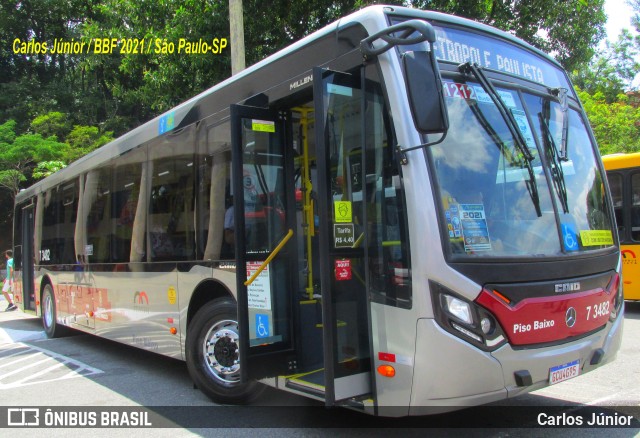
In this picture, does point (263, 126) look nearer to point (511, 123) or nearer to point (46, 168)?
point (511, 123)

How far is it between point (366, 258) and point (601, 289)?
1865 mm

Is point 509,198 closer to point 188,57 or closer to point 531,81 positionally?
point 531,81

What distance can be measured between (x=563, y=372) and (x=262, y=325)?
7.57 feet

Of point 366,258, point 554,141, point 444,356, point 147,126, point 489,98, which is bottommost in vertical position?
point 444,356

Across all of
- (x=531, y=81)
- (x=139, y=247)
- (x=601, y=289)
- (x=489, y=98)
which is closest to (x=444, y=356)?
(x=601, y=289)

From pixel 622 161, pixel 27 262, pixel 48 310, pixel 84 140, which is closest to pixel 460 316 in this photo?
pixel 622 161

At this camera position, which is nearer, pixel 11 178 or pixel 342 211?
pixel 342 211

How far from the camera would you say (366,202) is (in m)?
3.78

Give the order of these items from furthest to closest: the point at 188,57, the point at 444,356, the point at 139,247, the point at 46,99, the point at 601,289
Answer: the point at 46,99, the point at 188,57, the point at 139,247, the point at 601,289, the point at 444,356

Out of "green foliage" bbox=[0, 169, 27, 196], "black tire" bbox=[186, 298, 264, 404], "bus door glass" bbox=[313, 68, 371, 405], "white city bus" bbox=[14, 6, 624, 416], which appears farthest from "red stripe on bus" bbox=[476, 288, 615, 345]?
"green foliage" bbox=[0, 169, 27, 196]

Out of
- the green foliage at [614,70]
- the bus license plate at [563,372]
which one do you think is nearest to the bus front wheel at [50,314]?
the bus license plate at [563,372]

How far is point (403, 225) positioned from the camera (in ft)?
11.6

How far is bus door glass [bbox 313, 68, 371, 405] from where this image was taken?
371 centimetres

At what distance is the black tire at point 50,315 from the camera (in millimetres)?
10070
